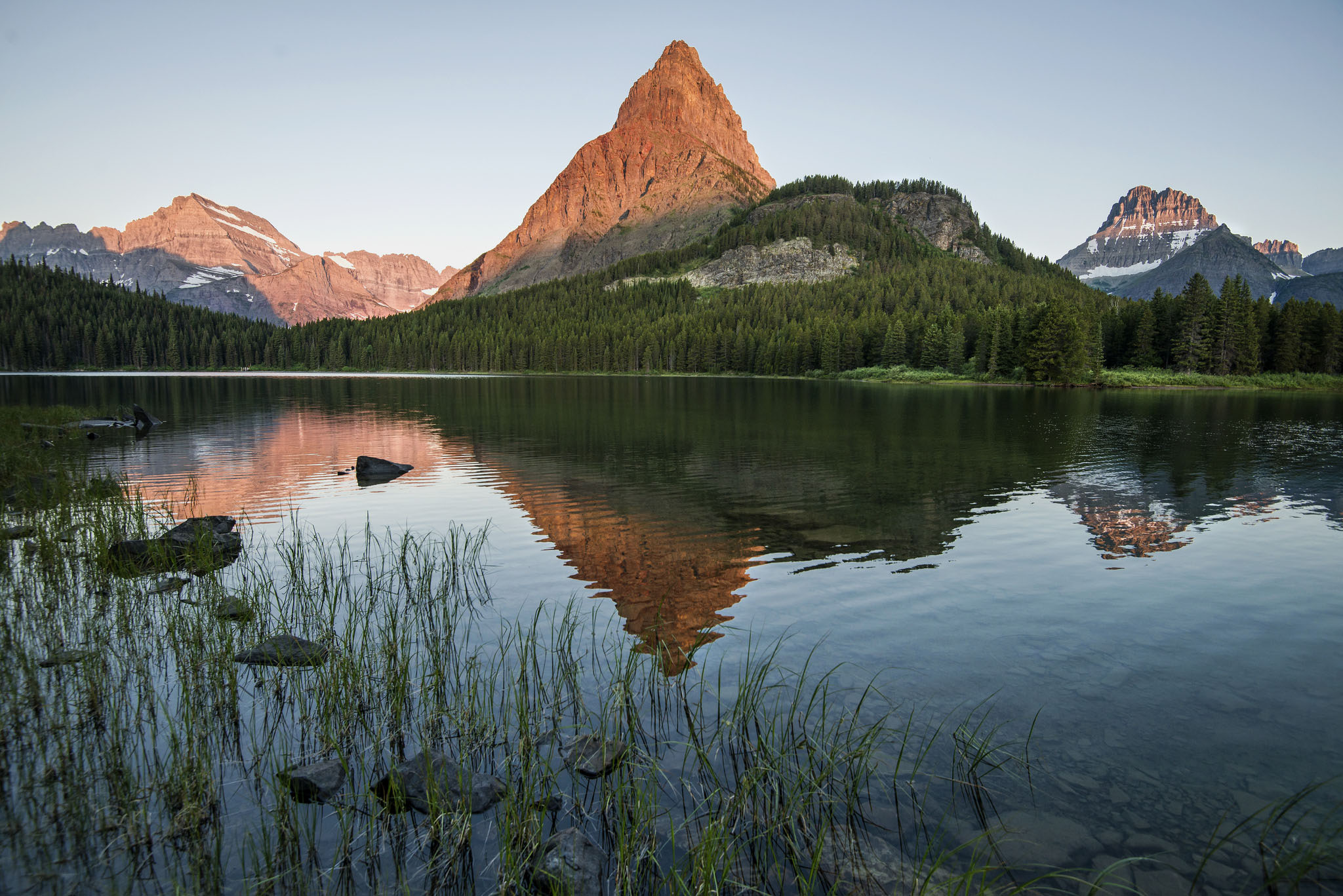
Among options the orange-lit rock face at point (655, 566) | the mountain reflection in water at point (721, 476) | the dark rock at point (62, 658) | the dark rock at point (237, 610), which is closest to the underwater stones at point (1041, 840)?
the orange-lit rock face at point (655, 566)

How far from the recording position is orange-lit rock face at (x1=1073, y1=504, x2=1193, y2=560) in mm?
18516

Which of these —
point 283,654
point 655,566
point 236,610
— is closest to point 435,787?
point 283,654

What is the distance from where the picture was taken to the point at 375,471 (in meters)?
30.0

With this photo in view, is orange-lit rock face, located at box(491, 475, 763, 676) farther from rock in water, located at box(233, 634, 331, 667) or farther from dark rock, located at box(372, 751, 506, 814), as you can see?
rock in water, located at box(233, 634, 331, 667)

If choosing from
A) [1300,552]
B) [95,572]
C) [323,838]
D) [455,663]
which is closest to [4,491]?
[95,572]

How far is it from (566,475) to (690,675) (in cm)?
1985

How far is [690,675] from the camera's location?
34.2 feet

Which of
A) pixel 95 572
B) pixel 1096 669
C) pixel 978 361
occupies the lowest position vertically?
pixel 1096 669

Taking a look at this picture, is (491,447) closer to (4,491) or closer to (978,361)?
(4,491)

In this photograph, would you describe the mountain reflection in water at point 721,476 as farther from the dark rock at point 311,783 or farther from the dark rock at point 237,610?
the dark rock at point 237,610

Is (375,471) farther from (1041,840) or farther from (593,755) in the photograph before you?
(1041,840)

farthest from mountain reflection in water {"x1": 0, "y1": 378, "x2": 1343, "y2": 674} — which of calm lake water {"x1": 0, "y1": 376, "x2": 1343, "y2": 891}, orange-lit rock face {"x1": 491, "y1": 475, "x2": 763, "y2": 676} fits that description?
calm lake water {"x1": 0, "y1": 376, "x2": 1343, "y2": 891}

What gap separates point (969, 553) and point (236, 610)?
56.5 ft

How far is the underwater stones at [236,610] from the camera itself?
11.6m
